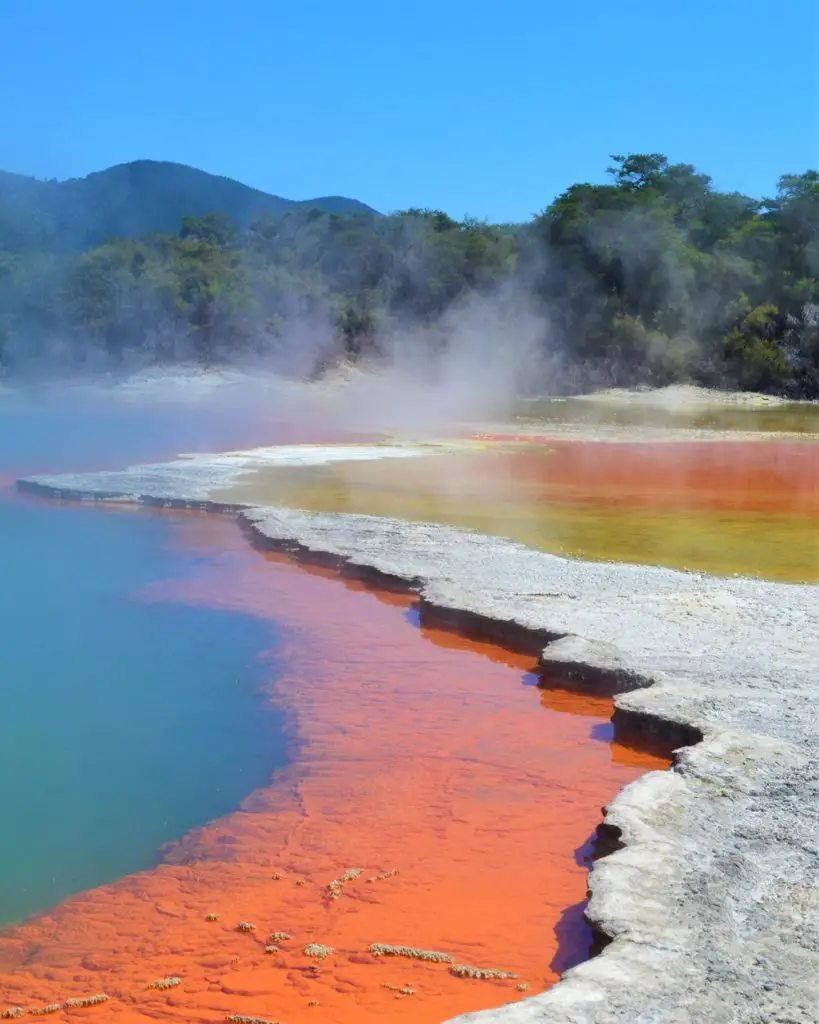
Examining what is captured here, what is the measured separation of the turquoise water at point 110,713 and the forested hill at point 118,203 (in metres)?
40.5

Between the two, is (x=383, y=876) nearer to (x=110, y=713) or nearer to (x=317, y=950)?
(x=317, y=950)

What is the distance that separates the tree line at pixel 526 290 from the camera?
37.7 metres

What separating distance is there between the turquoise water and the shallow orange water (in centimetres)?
18

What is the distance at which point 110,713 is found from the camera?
5754 millimetres

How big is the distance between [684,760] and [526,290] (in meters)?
38.8

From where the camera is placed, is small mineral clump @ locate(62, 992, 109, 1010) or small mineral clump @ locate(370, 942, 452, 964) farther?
small mineral clump @ locate(370, 942, 452, 964)

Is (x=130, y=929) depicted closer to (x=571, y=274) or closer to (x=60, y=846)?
(x=60, y=846)

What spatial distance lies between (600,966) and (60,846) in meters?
2.22

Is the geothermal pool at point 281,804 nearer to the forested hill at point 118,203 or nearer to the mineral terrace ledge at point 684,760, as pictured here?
the mineral terrace ledge at point 684,760

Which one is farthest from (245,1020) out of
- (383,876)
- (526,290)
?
(526,290)

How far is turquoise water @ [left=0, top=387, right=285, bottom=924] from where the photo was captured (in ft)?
14.3

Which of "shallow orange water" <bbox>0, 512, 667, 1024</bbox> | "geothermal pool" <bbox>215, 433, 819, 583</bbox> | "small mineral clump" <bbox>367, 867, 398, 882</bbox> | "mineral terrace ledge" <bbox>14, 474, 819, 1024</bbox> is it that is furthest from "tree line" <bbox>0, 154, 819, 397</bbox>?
"small mineral clump" <bbox>367, 867, 398, 882</bbox>

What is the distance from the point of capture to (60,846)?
4.32 metres

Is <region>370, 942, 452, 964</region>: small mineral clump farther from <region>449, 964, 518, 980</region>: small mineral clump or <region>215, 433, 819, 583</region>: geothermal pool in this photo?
<region>215, 433, 819, 583</region>: geothermal pool
